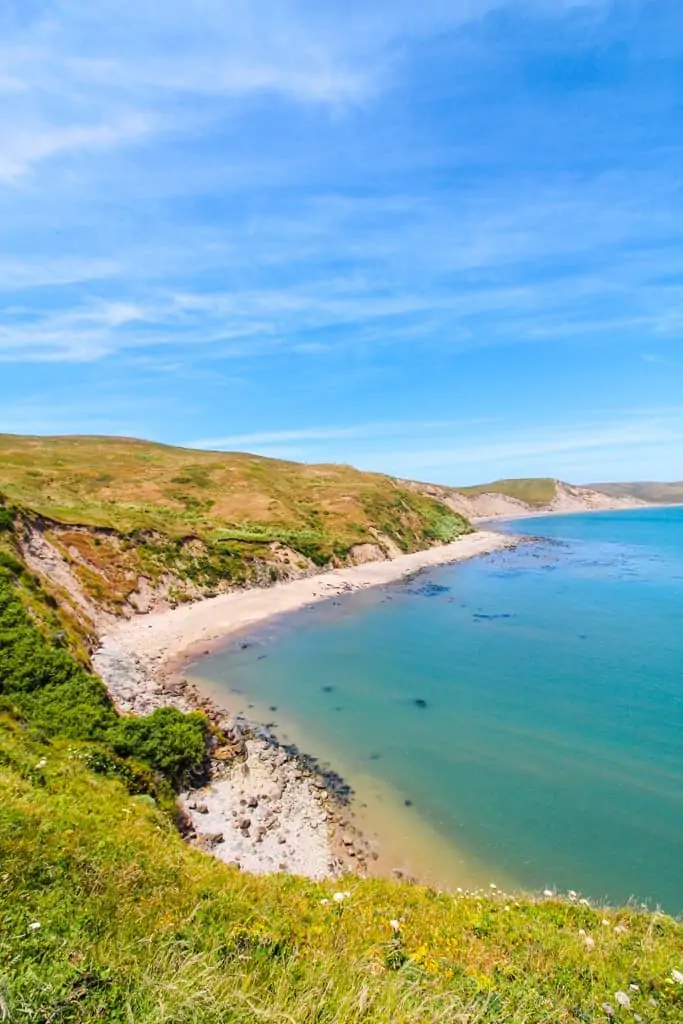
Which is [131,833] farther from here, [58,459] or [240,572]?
[58,459]

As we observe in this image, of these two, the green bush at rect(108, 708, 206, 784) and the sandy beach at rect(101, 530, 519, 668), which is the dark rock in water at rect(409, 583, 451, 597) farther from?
the green bush at rect(108, 708, 206, 784)

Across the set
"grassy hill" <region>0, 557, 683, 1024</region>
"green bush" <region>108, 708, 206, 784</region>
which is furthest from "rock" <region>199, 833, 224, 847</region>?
"grassy hill" <region>0, 557, 683, 1024</region>

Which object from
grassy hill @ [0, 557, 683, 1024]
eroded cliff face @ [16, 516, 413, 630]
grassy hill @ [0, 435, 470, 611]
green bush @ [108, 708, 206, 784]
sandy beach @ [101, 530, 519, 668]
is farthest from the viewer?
grassy hill @ [0, 435, 470, 611]

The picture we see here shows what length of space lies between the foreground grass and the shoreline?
7.68 meters

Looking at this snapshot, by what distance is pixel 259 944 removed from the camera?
24.1ft

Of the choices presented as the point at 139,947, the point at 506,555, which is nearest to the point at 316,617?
the point at 139,947

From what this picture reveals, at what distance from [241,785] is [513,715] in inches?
670

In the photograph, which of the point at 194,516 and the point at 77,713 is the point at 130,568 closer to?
the point at 194,516

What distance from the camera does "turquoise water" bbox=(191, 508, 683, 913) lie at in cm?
1942

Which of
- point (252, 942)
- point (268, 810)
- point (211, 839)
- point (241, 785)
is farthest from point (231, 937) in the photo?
point (241, 785)

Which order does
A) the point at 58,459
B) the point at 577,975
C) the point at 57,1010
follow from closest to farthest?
the point at 57,1010
the point at 577,975
the point at 58,459

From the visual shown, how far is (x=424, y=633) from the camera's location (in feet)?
164

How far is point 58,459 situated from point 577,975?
143m

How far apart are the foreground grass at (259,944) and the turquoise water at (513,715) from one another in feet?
28.2
